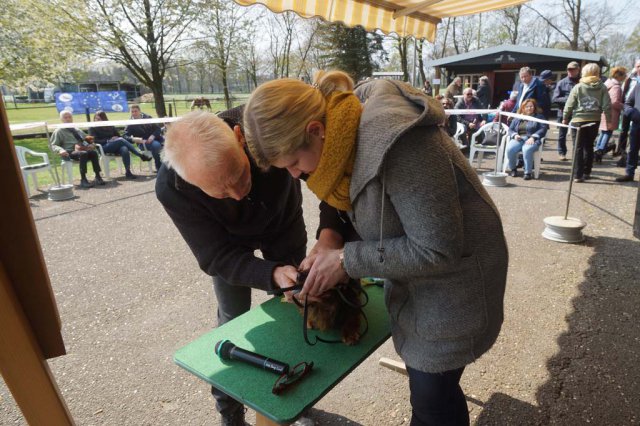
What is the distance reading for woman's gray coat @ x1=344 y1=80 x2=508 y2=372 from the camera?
1083mm

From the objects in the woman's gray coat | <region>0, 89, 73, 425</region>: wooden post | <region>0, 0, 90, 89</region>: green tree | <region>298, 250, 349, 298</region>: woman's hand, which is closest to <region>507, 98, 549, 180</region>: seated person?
the woman's gray coat

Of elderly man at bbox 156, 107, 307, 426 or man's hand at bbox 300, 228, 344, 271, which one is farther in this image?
man's hand at bbox 300, 228, 344, 271

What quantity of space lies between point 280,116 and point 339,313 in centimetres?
90

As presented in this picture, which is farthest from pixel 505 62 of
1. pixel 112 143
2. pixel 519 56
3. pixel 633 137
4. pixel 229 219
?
pixel 229 219

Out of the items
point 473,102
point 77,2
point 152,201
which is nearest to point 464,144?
point 473,102

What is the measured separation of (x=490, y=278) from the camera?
1.32 meters

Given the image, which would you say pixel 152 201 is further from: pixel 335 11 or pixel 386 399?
pixel 386 399

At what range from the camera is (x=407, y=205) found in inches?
43.6

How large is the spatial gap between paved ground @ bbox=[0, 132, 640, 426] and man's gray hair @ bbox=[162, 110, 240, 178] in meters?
1.63

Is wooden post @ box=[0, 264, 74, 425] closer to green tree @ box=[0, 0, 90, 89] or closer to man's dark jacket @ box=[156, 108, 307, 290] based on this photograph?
man's dark jacket @ box=[156, 108, 307, 290]

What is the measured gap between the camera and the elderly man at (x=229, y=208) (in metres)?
1.47

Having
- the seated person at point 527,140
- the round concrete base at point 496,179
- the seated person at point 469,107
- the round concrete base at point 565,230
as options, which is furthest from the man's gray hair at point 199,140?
the seated person at point 469,107

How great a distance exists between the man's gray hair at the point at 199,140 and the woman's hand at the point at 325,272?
496 millimetres

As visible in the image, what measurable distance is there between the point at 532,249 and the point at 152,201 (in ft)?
19.2
